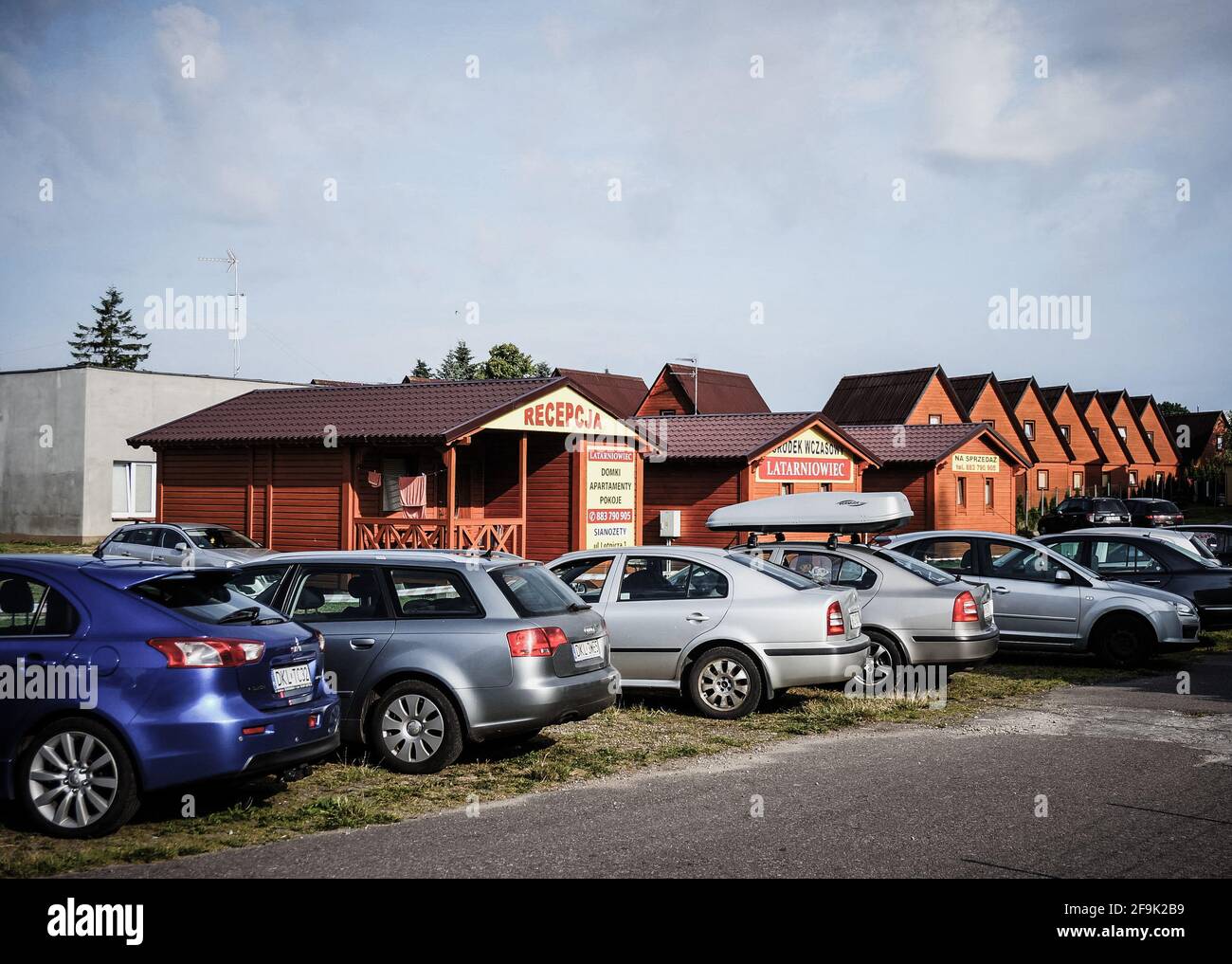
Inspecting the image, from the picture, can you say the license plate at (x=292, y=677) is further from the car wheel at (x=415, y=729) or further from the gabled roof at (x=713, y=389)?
the gabled roof at (x=713, y=389)

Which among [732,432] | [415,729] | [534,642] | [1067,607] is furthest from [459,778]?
[732,432]

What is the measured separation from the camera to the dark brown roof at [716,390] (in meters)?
55.5

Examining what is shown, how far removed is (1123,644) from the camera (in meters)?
14.5

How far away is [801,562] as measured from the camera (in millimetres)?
13008

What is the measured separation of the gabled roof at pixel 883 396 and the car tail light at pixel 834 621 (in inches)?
1632

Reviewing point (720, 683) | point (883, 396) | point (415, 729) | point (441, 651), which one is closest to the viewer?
point (441, 651)

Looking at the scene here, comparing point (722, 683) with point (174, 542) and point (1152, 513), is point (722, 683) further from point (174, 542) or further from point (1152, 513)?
point (1152, 513)

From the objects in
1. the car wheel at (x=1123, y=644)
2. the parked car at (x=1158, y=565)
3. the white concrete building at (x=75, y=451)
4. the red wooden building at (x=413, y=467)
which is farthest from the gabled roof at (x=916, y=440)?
the car wheel at (x=1123, y=644)

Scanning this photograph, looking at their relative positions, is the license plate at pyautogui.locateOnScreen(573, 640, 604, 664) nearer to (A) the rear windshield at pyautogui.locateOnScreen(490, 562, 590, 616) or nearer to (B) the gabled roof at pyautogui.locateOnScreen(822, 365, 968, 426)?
(A) the rear windshield at pyautogui.locateOnScreen(490, 562, 590, 616)

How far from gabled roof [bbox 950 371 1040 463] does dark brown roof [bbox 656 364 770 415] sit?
32.5 feet

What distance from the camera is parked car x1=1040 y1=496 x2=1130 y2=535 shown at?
45.5 m

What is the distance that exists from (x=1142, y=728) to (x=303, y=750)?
280 inches

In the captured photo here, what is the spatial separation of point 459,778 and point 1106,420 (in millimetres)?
70794

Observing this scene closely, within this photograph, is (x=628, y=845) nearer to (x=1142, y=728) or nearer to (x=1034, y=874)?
(x=1034, y=874)
